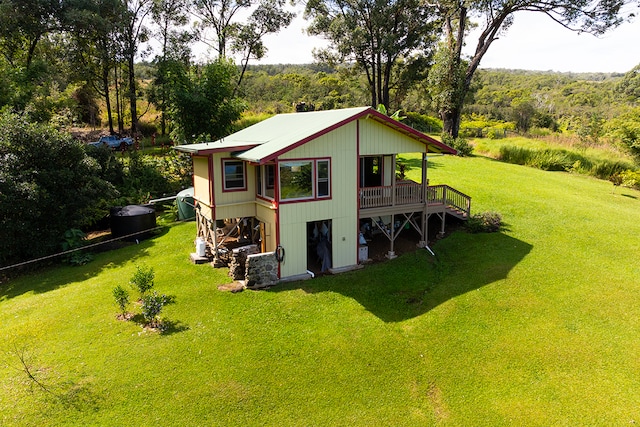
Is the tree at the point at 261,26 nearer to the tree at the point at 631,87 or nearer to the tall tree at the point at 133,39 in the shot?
the tall tree at the point at 133,39

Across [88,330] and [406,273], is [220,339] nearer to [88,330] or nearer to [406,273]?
[88,330]

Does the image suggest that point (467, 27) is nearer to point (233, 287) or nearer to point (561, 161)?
point (561, 161)

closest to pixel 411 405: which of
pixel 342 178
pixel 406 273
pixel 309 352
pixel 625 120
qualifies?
pixel 309 352

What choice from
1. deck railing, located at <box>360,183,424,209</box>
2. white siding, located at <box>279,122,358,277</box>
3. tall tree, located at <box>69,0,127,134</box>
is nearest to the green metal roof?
white siding, located at <box>279,122,358,277</box>

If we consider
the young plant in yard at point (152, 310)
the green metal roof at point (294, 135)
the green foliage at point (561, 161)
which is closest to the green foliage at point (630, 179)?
the green foliage at point (561, 161)

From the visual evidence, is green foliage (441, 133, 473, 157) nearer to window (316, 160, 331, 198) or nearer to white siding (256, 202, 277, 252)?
window (316, 160, 331, 198)

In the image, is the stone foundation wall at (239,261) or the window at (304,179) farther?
the stone foundation wall at (239,261)

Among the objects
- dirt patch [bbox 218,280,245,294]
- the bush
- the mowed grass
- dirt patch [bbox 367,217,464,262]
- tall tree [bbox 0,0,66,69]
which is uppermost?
tall tree [bbox 0,0,66,69]
